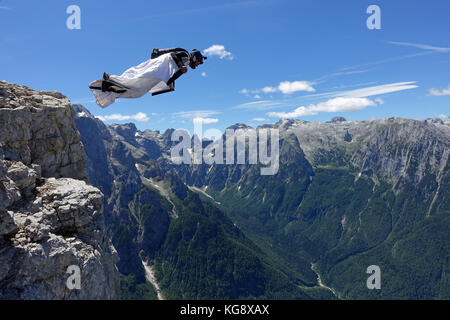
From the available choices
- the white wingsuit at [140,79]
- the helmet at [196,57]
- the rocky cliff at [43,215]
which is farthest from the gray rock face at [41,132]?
the helmet at [196,57]

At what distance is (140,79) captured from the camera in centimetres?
1211

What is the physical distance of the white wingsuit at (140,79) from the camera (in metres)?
11.9

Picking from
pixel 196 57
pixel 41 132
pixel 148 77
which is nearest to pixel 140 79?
pixel 148 77

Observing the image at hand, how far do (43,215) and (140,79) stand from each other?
43.8ft

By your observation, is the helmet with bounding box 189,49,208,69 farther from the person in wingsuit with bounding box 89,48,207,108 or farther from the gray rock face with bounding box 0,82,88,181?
the gray rock face with bounding box 0,82,88,181

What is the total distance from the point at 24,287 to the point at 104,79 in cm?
1269

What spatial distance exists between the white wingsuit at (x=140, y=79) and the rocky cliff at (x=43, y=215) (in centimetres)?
998

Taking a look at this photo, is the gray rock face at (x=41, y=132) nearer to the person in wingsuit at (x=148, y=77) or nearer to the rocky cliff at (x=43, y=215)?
the rocky cliff at (x=43, y=215)

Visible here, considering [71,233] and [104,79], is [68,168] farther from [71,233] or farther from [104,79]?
[104,79]

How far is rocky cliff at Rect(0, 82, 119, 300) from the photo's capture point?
54.3ft

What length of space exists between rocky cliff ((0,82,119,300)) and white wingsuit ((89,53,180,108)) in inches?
393

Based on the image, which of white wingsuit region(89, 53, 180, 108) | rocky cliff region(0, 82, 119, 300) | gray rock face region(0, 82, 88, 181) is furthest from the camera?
gray rock face region(0, 82, 88, 181)

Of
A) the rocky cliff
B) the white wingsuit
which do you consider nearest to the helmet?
the white wingsuit
